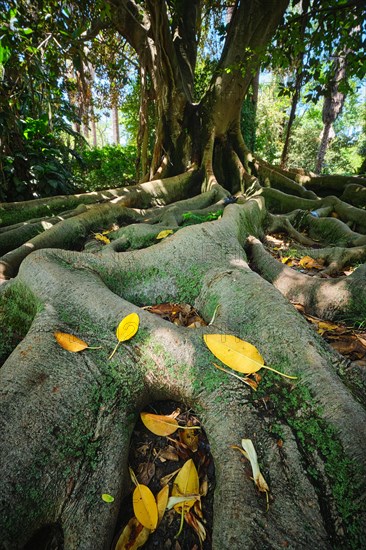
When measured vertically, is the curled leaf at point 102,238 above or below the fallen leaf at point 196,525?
above

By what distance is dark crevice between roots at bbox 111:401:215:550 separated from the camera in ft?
2.67

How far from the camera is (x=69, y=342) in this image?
113 centimetres

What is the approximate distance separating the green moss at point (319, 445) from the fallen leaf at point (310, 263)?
1.67 meters

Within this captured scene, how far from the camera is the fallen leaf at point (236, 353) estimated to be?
3.43ft

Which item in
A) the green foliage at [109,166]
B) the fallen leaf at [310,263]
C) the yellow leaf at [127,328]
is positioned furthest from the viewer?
the green foliage at [109,166]

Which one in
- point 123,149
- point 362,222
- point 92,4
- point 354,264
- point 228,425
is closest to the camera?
point 228,425

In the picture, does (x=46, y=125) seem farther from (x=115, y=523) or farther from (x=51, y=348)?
(x=115, y=523)

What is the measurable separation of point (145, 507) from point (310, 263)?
7.18 ft

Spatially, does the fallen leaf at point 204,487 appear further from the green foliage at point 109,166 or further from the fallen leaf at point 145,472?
the green foliage at point 109,166

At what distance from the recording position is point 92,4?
4.07 m

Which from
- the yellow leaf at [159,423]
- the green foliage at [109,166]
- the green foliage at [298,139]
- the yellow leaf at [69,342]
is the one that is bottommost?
the yellow leaf at [159,423]

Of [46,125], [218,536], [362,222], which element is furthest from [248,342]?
[46,125]

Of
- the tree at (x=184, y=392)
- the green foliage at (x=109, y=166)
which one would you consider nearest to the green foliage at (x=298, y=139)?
the green foliage at (x=109, y=166)

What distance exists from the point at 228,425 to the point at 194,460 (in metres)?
0.20
